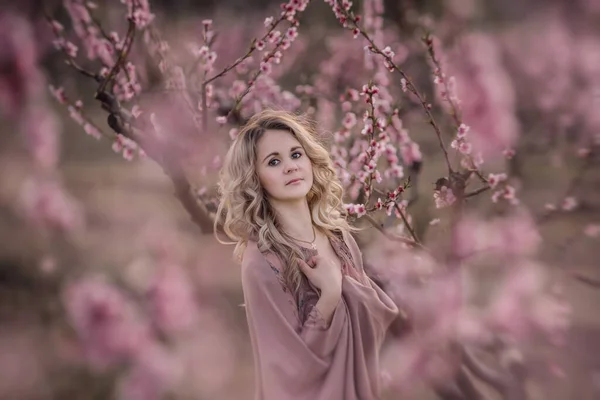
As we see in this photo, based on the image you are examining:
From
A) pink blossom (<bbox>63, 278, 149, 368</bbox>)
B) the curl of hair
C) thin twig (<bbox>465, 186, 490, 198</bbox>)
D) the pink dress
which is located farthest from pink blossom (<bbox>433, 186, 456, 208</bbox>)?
pink blossom (<bbox>63, 278, 149, 368</bbox>)

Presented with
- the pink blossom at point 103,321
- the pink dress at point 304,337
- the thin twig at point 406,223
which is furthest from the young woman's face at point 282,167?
the pink blossom at point 103,321

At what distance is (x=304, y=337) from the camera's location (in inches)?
51.3

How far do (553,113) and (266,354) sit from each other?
129 centimetres

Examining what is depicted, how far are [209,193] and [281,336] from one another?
2.62ft

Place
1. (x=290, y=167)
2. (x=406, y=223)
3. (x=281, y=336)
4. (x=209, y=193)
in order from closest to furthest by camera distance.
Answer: (x=281, y=336) → (x=290, y=167) → (x=406, y=223) → (x=209, y=193)

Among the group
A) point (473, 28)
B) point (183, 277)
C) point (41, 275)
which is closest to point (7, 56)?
point (41, 275)

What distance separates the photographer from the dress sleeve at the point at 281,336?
1291mm

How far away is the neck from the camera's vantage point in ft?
4.64

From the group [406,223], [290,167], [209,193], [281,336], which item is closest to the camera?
[281,336]

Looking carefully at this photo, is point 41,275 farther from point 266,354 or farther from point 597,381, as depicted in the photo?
point 597,381

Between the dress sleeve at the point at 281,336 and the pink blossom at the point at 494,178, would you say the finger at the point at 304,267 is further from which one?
the pink blossom at the point at 494,178

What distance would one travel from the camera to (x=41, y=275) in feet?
6.82

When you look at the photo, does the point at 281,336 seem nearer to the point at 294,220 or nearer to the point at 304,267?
the point at 304,267

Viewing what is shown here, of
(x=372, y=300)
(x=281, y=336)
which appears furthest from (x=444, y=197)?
(x=281, y=336)
